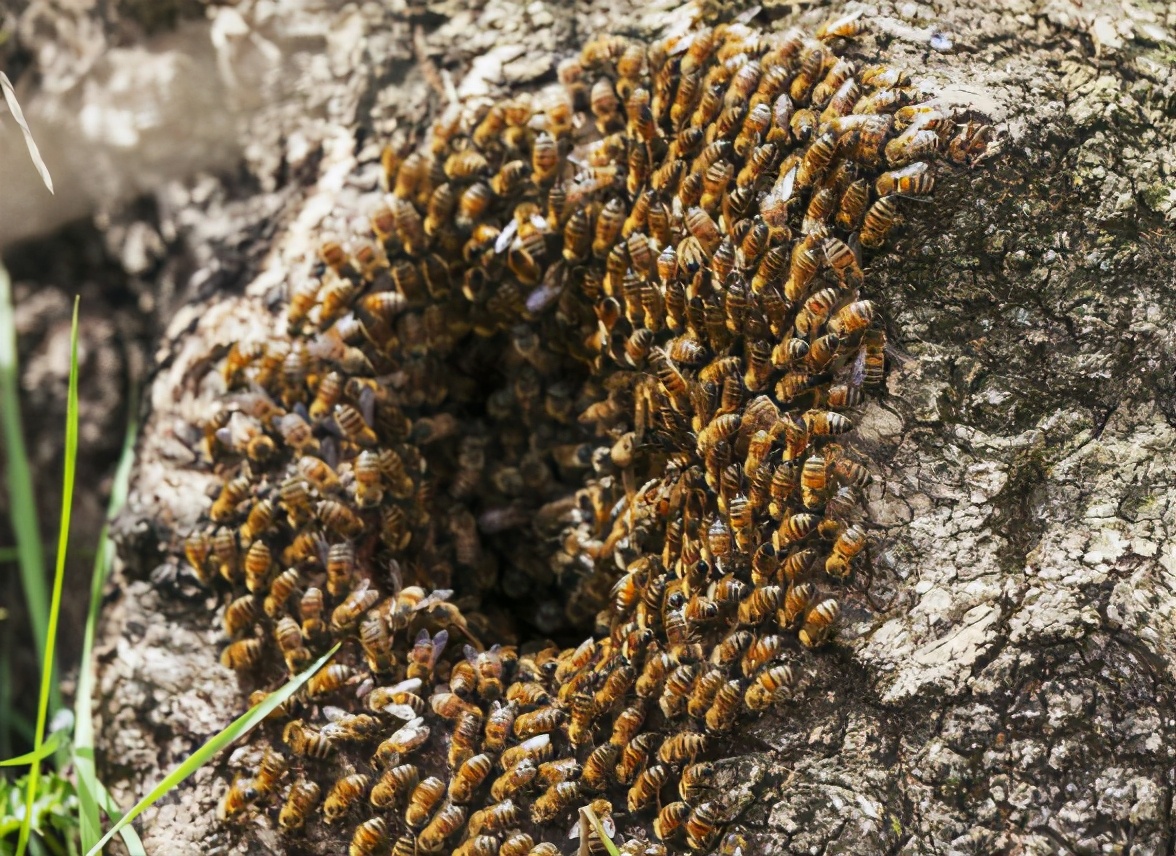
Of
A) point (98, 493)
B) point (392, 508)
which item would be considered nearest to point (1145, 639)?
point (392, 508)

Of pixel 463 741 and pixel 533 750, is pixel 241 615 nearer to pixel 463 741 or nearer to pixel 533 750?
pixel 463 741

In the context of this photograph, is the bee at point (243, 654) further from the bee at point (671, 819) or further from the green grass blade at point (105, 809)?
the bee at point (671, 819)

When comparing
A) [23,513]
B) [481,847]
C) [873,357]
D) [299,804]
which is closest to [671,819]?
[481,847]

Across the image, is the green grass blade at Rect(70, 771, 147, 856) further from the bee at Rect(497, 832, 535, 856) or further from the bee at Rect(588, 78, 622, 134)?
the bee at Rect(588, 78, 622, 134)

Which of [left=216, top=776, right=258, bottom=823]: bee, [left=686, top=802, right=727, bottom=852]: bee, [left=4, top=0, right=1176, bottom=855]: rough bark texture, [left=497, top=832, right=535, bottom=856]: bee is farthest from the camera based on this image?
[left=216, top=776, right=258, bottom=823]: bee

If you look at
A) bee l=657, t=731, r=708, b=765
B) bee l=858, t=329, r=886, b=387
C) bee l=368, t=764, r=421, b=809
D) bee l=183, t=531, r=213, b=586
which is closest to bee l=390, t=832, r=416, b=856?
bee l=368, t=764, r=421, b=809

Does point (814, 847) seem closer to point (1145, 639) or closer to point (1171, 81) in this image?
point (1145, 639)

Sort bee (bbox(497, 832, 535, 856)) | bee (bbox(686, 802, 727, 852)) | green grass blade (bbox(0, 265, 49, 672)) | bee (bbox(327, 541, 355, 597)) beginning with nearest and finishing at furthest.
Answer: bee (bbox(686, 802, 727, 852)), bee (bbox(497, 832, 535, 856)), bee (bbox(327, 541, 355, 597)), green grass blade (bbox(0, 265, 49, 672))
